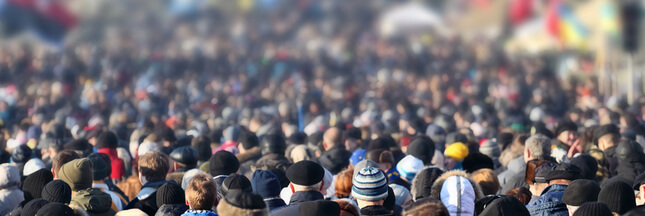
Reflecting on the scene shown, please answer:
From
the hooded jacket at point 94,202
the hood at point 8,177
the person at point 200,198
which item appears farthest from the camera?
the hood at point 8,177

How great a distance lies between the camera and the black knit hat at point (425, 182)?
294 inches

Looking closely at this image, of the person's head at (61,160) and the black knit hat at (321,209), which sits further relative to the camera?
the person's head at (61,160)

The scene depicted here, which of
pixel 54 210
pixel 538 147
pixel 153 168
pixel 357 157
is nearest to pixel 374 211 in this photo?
pixel 54 210

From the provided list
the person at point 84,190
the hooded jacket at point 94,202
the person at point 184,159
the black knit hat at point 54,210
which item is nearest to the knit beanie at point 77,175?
the person at point 84,190

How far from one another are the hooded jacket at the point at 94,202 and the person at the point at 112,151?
261cm

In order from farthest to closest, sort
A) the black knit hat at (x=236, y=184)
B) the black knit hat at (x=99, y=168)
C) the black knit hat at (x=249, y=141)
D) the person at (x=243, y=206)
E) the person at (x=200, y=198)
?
1. the black knit hat at (x=249, y=141)
2. the black knit hat at (x=99, y=168)
3. the black knit hat at (x=236, y=184)
4. the person at (x=200, y=198)
5. the person at (x=243, y=206)

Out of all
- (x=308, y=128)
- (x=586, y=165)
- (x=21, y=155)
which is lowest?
(x=308, y=128)

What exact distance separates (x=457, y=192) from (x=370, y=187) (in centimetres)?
63

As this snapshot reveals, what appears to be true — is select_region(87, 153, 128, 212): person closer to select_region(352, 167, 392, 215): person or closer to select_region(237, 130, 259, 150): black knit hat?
select_region(237, 130, 259, 150): black knit hat

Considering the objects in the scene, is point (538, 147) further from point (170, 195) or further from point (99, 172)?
point (99, 172)

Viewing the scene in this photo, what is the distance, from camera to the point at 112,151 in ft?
33.2

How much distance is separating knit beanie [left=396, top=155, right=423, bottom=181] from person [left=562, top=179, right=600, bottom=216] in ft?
7.66

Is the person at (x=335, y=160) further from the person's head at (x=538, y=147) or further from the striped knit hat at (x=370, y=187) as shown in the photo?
the striped knit hat at (x=370, y=187)

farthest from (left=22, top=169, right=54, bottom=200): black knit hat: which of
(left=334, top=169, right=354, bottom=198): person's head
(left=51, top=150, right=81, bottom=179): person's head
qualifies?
(left=334, top=169, right=354, bottom=198): person's head
